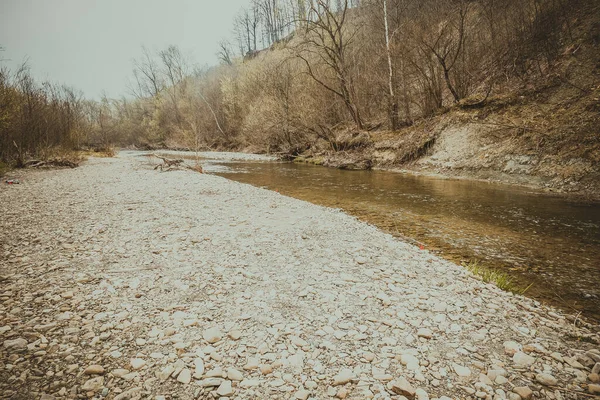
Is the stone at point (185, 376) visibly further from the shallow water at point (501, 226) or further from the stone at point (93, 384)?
the shallow water at point (501, 226)

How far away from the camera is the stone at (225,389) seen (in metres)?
2.50

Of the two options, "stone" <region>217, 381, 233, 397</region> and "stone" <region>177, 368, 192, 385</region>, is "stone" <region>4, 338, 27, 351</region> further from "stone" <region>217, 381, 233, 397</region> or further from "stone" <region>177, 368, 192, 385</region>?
"stone" <region>217, 381, 233, 397</region>

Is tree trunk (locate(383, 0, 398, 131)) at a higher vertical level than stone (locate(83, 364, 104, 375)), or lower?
higher

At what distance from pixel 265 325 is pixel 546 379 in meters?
3.12

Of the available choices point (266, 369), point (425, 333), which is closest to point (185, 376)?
point (266, 369)

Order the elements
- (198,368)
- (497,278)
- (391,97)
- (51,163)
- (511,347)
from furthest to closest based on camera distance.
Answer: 1. (391,97)
2. (51,163)
3. (497,278)
4. (511,347)
5. (198,368)

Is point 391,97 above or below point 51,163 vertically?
above

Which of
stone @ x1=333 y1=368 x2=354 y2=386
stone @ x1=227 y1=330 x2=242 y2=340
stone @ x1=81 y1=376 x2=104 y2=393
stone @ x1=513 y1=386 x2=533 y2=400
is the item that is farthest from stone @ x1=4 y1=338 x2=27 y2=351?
stone @ x1=513 y1=386 x2=533 y2=400

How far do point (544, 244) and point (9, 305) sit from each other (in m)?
10.2

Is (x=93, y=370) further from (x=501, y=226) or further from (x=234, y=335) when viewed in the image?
(x=501, y=226)

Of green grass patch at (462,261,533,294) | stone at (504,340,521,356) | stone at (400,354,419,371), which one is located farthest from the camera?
green grass patch at (462,261,533,294)

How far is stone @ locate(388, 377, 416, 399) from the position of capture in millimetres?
2506

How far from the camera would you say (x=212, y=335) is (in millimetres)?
3242

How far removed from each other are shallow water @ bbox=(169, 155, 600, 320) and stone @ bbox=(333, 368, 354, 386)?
3.83 metres
